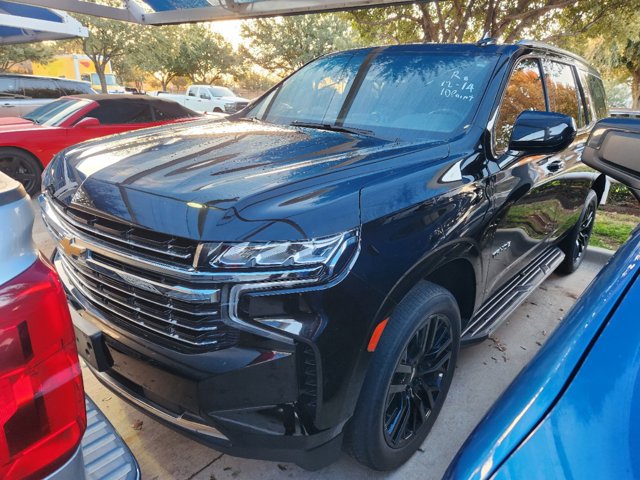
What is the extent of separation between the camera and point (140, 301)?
1632 mm

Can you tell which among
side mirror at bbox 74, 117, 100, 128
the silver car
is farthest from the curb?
the silver car

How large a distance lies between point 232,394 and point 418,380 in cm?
104

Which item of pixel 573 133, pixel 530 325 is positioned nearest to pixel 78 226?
pixel 573 133

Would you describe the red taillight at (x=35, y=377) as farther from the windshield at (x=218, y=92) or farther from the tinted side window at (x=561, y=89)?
the windshield at (x=218, y=92)

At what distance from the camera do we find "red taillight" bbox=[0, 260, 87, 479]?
92 centimetres

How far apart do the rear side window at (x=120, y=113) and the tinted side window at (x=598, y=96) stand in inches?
261

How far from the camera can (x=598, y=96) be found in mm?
Result: 4543

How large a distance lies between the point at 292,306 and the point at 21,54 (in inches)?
1233

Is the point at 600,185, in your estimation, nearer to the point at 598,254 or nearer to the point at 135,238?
the point at 598,254

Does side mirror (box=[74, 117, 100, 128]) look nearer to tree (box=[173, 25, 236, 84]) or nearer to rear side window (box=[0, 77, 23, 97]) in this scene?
rear side window (box=[0, 77, 23, 97])

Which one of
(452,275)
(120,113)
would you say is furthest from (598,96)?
(120,113)

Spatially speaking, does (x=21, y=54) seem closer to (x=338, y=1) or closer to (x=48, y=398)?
(x=338, y=1)

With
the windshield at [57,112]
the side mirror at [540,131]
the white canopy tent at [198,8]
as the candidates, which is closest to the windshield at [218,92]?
the windshield at [57,112]

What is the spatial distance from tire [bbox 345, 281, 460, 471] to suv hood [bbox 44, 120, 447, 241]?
57cm
